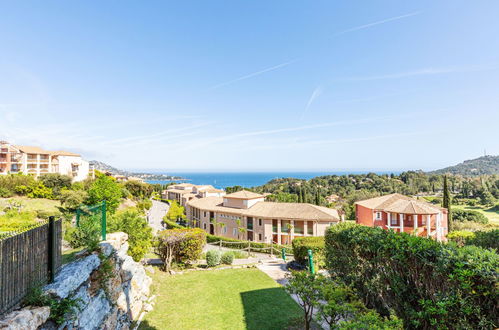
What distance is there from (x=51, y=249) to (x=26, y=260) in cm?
89

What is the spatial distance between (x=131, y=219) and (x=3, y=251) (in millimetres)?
7723

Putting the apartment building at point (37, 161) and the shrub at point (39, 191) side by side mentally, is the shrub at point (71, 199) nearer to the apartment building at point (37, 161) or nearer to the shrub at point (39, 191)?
the shrub at point (39, 191)

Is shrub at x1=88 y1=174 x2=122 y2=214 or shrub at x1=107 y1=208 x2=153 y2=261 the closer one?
shrub at x1=107 y1=208 x2=153 y2=261

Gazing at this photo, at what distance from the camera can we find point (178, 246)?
529 inches

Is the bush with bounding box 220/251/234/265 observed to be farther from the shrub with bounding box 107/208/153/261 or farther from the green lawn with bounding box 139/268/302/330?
the shrub with bounding box 107/208/153/261

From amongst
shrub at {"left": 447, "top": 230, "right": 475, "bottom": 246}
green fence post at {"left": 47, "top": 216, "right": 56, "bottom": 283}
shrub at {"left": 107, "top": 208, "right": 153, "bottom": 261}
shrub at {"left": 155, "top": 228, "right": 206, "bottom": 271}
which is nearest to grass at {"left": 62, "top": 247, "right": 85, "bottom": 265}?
green fence post at {"left": 47, "top": 216, "right": 56, "bottom": 283}

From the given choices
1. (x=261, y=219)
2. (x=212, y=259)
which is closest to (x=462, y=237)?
(x=212, y=259)

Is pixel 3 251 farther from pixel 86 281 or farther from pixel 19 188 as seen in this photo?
pixel 19 188

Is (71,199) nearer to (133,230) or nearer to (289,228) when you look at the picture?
(133,230)

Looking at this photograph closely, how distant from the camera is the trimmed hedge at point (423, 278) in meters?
3.70

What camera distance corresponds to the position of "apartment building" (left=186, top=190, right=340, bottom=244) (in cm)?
2914

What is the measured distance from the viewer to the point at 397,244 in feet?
17.4

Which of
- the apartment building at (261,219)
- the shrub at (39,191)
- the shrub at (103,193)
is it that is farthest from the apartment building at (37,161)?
the apartment building at (261,219)

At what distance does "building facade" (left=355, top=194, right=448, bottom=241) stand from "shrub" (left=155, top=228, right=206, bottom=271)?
714 inches
